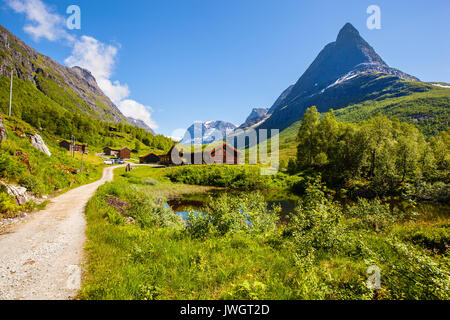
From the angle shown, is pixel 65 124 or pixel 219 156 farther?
pixel 65 124

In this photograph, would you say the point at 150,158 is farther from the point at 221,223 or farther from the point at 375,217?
the point at 375,217

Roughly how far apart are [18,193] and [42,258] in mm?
9019

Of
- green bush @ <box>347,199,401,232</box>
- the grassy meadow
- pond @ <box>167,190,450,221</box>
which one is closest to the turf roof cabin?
pond @ <box>167,190,450,221</box>

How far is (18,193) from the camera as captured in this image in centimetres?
1216

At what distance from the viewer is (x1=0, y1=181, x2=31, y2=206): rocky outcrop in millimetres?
11531

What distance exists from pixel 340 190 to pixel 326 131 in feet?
55.7

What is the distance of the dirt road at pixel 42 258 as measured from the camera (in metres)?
4.93

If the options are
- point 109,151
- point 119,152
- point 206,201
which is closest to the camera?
point 206,201

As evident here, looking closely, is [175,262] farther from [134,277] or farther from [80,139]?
[80,139]

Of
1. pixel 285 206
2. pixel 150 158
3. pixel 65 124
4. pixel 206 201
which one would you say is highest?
pixel 65 124

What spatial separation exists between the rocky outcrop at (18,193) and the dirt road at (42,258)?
1.77 m

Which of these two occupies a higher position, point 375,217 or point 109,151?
point 109,151

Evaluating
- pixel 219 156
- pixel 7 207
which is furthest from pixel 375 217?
pixel 219 156
